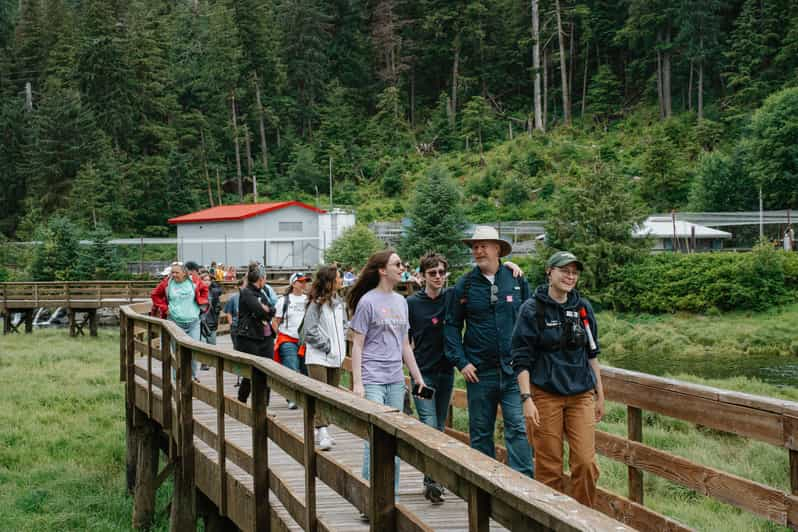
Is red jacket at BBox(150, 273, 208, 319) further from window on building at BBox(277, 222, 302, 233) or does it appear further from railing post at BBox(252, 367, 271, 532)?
window on building at BBox(277, 222, 302, 233)

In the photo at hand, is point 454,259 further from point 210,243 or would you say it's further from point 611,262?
point 210,243

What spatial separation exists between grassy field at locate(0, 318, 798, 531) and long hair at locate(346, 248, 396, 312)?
3598mm

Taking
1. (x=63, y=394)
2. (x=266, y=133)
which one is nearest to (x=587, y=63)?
(x=266, y=133)

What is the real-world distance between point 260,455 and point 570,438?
74.1 inches

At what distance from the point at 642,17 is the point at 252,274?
205 ft

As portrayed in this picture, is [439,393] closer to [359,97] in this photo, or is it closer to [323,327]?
[323,327]

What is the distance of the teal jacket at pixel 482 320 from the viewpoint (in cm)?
584

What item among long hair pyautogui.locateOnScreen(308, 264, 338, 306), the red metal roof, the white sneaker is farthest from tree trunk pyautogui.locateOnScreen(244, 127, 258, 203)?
the white sneaker

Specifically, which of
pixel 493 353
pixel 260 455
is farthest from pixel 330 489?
pixel 493 353

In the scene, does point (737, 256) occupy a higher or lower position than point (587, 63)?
lower

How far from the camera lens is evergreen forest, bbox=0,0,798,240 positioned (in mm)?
60094

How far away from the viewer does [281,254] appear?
50.6 m

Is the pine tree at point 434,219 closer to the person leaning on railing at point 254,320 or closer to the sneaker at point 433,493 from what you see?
the person leaning on railing at point 254,320

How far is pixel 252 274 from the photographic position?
10.2m
